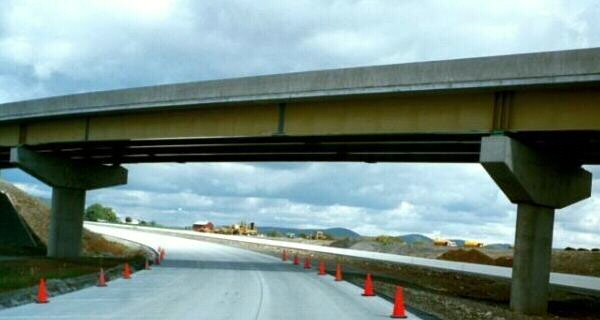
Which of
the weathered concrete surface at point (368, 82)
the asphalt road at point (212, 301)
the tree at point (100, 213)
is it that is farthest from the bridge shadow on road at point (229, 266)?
the tree at point (100, 213)

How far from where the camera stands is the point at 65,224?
1734 inches

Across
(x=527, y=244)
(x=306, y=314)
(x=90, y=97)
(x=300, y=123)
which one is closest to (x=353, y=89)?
(x=300, y=123)

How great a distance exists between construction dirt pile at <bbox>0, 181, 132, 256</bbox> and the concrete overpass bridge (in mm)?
14773

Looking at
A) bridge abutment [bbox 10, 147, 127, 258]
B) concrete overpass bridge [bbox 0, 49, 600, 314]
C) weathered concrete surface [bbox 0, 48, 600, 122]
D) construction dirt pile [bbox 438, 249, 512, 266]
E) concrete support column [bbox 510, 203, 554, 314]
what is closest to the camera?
weathered concrete surface [bbox 0, 48, 600, 122]

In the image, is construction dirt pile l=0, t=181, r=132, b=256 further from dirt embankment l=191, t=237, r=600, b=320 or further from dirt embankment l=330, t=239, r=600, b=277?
dirt embankment l=330, t=239, r=600, b=277

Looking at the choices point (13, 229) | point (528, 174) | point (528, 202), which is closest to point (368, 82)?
Result: point (528, 174)

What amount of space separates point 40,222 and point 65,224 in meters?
16.6

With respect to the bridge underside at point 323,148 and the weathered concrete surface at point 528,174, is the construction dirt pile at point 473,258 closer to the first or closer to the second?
the bridge underside at point 323,148

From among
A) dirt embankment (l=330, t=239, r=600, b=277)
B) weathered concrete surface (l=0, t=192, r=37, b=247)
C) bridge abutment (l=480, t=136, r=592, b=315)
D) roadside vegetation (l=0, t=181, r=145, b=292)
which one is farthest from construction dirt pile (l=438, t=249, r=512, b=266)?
weathered concrete surface (l=0, t=192, r=37, b=247)

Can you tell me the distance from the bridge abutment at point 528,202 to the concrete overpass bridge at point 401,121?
5 centimetres

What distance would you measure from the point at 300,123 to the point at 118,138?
11.3 m

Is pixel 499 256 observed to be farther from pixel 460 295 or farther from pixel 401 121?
pixel 401 121

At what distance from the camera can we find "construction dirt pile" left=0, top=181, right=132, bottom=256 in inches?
2218

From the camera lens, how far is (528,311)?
25312 millimetres
